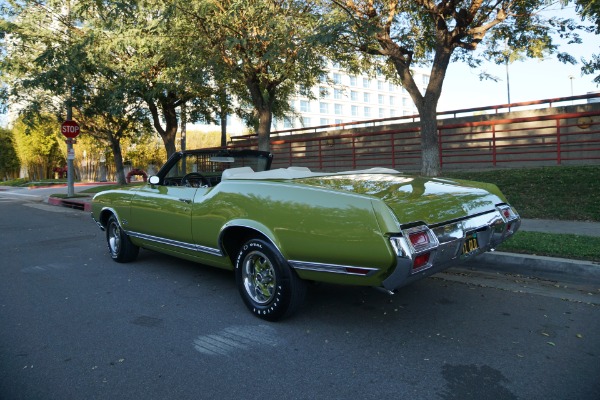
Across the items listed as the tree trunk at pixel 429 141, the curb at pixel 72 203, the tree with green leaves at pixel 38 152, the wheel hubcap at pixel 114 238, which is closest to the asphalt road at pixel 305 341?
the wheel hubcap at pixel 114 238

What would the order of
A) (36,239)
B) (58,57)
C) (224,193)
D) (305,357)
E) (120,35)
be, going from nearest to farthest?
(305,357) < (224,193) < (36,239) < (120,35) < (58,57)

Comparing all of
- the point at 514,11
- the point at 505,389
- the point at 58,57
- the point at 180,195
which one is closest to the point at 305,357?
the point at 505,389

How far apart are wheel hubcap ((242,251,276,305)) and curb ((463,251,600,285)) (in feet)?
7.46

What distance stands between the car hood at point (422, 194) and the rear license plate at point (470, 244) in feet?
0.58

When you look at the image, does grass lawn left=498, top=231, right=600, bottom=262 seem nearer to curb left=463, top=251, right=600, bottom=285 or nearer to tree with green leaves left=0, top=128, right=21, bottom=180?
curb left=463, top=251, right=600, bottom=285

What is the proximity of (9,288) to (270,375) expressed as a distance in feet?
12.3

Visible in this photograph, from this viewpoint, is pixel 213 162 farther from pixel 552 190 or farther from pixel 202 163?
pixel 552 190

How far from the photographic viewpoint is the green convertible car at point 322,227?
2.99 meters

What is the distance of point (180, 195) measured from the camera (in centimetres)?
466

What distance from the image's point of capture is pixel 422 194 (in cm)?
352

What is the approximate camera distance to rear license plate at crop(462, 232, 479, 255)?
3482 mm

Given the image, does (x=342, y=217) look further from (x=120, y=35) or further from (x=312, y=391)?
(x=120, y=35)

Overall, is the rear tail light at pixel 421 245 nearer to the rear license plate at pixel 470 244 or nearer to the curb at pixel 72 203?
the rear license plate at pixel 470 244

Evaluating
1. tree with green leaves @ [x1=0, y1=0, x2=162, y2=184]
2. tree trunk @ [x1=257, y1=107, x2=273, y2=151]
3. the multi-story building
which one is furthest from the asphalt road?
the multi-story building
